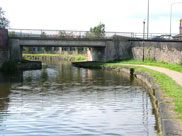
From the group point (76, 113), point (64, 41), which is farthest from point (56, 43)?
point (76, 113)

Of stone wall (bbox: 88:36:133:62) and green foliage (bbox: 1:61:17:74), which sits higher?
stone wall (bbox: 88:36:133:62)

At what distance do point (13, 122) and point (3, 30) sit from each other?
91.8 feet

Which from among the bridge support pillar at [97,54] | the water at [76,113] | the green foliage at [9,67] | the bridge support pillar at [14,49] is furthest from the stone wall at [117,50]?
the water at [76,113]

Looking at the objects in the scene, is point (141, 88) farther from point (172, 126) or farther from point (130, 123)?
point (172, 126)

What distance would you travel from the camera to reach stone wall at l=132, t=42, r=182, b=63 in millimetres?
31406

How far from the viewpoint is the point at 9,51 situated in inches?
1481

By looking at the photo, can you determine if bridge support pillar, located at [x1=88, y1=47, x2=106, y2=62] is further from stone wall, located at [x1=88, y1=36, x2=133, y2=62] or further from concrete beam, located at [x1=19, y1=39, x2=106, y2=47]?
concrete beam, located at [x1=19, y1=39, x2=106, y2=47]

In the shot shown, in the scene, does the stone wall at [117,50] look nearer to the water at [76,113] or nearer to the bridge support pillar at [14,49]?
the bridge support pillar at [14,49]

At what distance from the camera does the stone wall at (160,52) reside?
3141 cm

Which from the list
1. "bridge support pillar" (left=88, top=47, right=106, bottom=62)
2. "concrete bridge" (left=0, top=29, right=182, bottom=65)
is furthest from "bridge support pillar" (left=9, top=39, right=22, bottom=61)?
"bridge support pillar" (left=88, top=47, right=106, bottom=62)

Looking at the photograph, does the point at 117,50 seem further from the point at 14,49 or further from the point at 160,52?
the point at 14,49

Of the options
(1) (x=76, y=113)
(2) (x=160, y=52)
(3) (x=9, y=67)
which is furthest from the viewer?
(2) (x=160, y=52)

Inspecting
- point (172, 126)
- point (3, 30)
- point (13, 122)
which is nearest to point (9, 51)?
point (3, 30)

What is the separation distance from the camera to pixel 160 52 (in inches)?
1394
